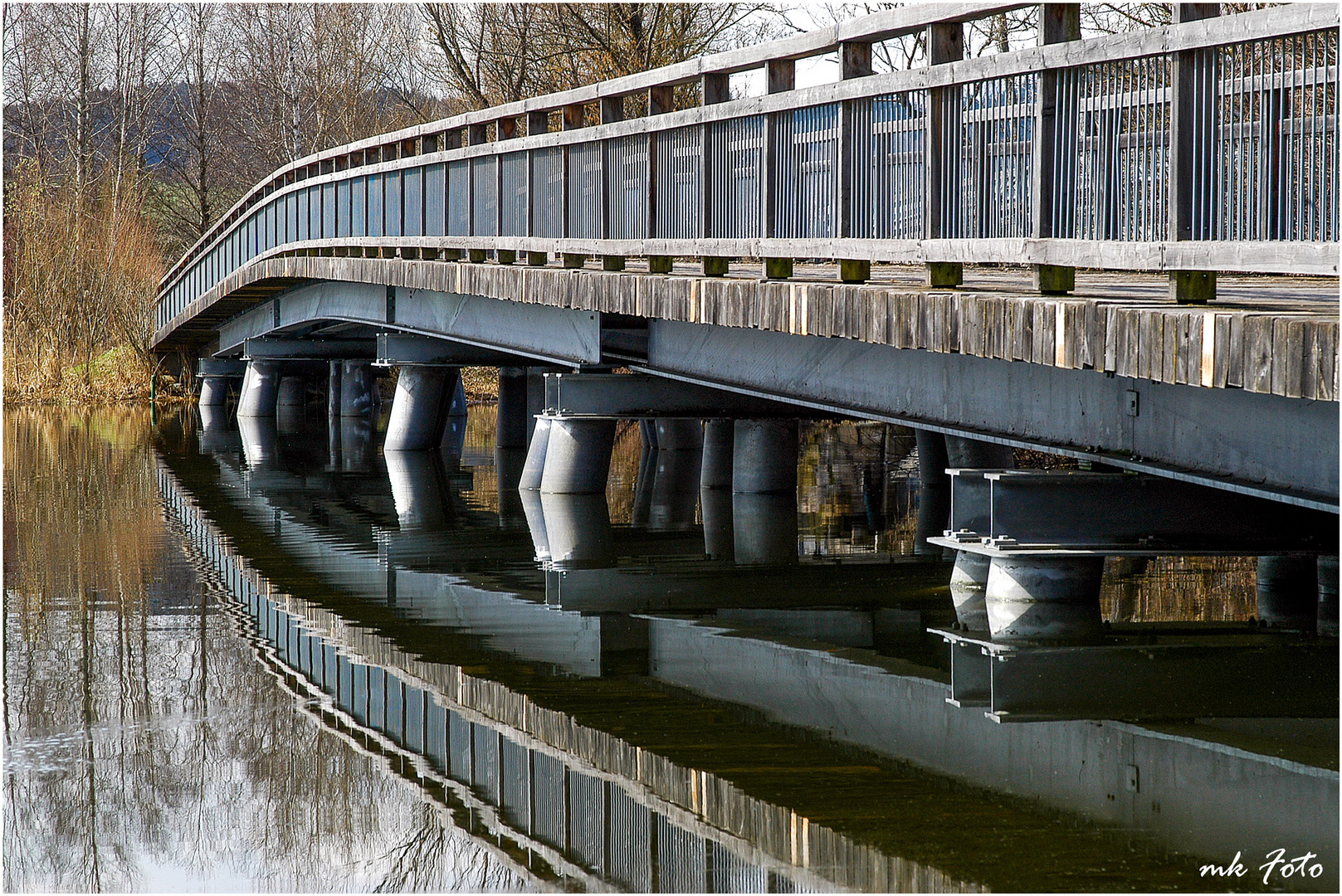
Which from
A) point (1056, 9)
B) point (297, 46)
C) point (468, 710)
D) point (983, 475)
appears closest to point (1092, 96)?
point (1056, 9)

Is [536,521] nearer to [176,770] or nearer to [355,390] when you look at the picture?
[176,770]

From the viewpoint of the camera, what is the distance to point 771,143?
30.0ft

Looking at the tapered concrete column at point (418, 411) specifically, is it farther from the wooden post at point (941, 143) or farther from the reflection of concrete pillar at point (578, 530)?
the wooden post at point (941, 143)

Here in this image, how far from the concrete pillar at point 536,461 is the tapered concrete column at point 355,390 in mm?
13107

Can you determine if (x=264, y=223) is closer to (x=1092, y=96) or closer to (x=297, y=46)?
(x=1092, y=96)

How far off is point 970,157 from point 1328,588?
131 inches

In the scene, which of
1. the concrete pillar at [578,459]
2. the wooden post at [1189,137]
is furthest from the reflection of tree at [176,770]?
the concrete pillar at [578,459]

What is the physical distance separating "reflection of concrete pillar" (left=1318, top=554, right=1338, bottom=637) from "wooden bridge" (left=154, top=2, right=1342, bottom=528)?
54.2 inches

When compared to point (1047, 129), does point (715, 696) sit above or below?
below

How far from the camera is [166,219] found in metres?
52.7

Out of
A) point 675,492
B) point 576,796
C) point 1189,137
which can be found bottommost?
point 576,796

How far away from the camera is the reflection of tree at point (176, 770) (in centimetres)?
475

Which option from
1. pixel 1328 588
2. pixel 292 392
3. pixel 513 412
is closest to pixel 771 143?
pixel 1328 588

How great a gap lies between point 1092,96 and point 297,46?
45886 millimetres
